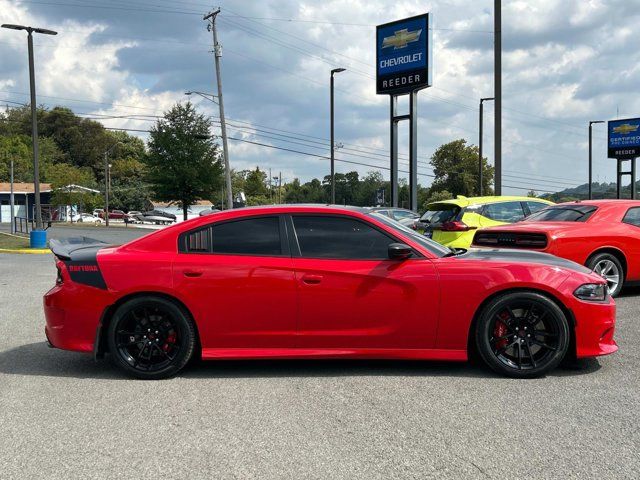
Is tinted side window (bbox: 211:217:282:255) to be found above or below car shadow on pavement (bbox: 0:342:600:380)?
above

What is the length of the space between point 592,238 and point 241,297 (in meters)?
5.69

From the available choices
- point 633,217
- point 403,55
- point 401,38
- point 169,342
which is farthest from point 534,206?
point 401,38

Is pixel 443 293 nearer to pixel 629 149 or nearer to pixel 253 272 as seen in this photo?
pixel 253 272

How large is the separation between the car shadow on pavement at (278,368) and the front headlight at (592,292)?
2.08 ft

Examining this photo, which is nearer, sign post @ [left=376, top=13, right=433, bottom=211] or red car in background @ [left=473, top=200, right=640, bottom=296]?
red car in background @ [left=473, top=200, right=640, bottom=296]

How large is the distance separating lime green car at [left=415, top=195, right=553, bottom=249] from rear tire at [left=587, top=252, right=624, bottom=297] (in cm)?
202

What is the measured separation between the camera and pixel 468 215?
33.9 feet

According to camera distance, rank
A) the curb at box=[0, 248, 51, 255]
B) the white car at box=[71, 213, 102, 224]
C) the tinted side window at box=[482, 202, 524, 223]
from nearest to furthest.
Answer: the tinted side window at box=[482, 202, 524, 223] < the curb at box=[0, 248, 51, 255] < the white car at box=[71, 213, 102, 224]

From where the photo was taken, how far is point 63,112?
10731 cm

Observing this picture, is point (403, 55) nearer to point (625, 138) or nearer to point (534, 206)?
point (534, 206)

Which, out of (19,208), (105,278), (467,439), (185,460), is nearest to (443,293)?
(467,439)

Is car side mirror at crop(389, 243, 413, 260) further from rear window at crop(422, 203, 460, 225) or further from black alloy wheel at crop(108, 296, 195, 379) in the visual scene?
rear window at crop(422, 203, 460, 225)

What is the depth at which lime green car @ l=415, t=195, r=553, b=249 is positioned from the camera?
32.8 ft

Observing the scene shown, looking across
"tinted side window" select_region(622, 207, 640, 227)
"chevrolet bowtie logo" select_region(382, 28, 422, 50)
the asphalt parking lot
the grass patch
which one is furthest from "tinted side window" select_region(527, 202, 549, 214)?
the grass patch
